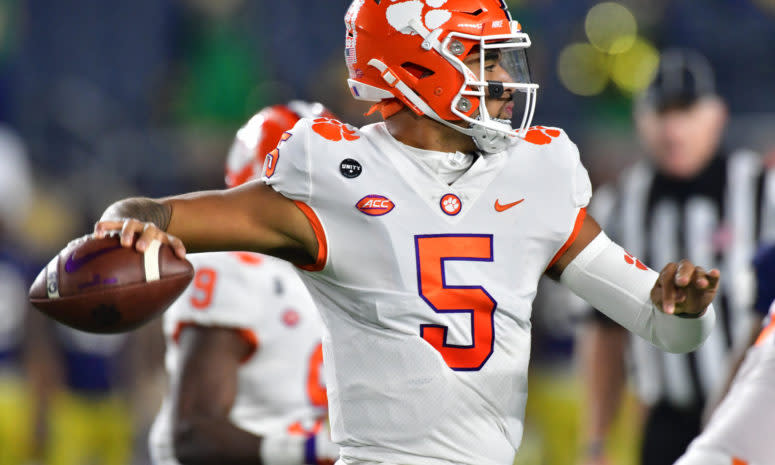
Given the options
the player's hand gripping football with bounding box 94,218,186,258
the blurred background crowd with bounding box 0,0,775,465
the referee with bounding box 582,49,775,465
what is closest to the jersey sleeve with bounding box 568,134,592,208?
the player's hand gripping football with bounding box 94,218,186,258

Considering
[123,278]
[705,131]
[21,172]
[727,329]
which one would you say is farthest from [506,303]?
[21,172]

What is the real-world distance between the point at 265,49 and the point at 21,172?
2168 millimetres

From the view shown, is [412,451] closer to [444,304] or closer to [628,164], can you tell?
[444,304]

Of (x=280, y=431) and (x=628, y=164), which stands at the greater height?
(x=280, y=431)

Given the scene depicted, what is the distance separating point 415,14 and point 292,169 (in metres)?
0.44

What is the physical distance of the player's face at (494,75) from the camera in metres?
2.41

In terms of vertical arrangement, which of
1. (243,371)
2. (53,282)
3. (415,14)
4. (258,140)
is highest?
(415,14)

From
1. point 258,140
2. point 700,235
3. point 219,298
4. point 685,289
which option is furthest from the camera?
point 700,235

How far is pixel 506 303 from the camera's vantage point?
2312 mm

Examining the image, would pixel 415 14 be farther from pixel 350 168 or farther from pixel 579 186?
pixel 579 186

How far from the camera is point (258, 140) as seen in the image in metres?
3.31

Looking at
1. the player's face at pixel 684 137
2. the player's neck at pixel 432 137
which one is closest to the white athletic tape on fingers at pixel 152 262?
the player's neck at pixel 432 137

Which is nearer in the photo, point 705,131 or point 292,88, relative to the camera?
point 705,131

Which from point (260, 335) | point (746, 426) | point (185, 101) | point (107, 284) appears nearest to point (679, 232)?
point (260, 335)
